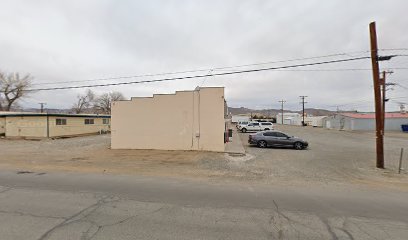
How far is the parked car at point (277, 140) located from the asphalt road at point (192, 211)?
40.6 feet

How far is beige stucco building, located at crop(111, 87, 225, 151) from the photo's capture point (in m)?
17.3

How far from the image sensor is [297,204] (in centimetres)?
587

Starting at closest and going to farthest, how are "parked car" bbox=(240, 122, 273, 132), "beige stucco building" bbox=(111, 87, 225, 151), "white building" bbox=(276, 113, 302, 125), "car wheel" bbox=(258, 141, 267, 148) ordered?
"beige stucco building" bbox=(111, 87, 225, 151) < "car wheel" bbox=(258, 141, 267, 148) < "parked car" bbox=(240, 122, 273, 132) < "white building" bbox=(276, 113, 302, 125)

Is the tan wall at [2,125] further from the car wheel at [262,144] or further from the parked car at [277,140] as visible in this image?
the car wheel at [262,144]

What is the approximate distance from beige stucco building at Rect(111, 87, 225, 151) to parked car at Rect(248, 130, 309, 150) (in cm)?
490

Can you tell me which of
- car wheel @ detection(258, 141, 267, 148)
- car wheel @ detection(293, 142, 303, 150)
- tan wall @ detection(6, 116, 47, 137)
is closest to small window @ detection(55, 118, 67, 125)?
tan wall @ detection(6, 116, 47, 137)

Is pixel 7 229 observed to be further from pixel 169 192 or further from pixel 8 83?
pixel 8 83

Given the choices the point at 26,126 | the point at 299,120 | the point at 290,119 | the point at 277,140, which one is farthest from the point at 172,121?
the point at 290,119

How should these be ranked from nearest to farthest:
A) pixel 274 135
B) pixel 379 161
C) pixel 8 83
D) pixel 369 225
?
pixel 369 225 < pixel 379 161 < pixel 274 135 < pixel 8 83

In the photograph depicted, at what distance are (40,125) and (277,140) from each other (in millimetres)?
25768

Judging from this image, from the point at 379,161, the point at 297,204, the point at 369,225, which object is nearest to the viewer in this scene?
the point at 369,225

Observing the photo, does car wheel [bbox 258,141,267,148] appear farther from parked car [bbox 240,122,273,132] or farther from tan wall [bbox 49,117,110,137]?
tan wall [bbox 49,117,110,137]

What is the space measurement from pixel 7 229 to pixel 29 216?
24.8 inches

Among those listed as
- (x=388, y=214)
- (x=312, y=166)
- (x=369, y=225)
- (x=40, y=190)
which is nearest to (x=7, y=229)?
(x=40, y=190)
